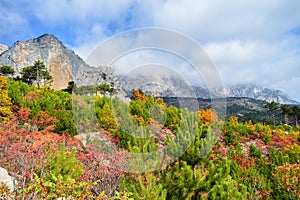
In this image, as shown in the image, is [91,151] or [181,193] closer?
[181,193]

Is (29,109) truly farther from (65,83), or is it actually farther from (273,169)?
(65,83)

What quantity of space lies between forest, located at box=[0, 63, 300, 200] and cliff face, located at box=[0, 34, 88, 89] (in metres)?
53.2

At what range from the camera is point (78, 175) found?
6566 mm

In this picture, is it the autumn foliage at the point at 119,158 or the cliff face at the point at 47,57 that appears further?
the cliff face at the point at 47,57

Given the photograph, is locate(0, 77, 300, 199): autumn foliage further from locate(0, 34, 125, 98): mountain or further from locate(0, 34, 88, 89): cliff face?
locate(0, 34, 88, 89): cliff face

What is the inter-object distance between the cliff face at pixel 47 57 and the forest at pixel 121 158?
53.2 m

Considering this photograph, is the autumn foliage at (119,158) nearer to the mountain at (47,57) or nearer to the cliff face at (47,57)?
the mountain at (47,57)

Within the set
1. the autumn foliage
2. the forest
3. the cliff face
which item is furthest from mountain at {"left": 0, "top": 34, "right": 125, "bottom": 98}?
the autumn foliage

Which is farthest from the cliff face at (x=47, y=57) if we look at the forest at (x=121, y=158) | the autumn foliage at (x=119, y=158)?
the autumn foliage at (x=119, y=158)

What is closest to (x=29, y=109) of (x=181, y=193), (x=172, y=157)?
(x=172, y=157)

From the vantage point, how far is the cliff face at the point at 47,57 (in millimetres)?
63906

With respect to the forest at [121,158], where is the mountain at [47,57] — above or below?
above

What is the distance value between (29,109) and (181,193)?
8.56 m

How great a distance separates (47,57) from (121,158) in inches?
2687
